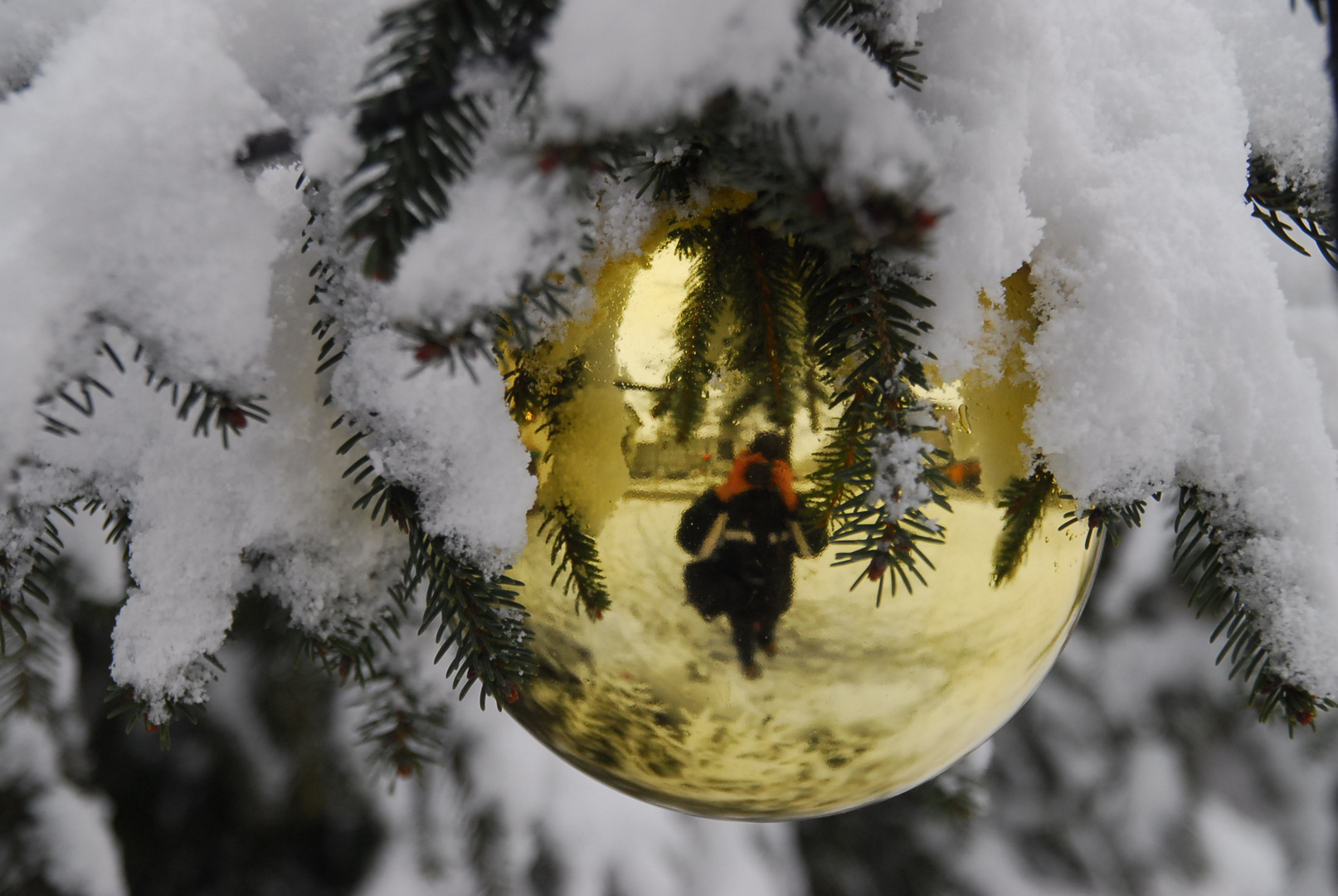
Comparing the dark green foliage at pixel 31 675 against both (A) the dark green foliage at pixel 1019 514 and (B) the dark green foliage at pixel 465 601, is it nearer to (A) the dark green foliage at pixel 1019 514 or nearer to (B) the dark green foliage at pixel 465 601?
(B) the dark green foliage at pixel 465 601

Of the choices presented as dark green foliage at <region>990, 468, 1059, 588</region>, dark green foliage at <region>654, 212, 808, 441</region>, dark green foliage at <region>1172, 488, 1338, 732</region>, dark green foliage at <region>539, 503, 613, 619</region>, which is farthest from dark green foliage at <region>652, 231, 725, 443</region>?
dark green foliage at <region>1172, 488, 1338, 732</region>

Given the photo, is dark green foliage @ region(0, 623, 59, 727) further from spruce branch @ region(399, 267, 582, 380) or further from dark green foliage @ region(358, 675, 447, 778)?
spruce branch @ region(399, 267, 582, 380)

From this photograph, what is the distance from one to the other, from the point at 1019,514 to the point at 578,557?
29 cm

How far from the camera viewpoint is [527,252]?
1.14 ft

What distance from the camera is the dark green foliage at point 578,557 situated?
1.82ft

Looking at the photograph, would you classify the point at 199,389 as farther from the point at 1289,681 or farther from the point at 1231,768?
the point at 1231,768

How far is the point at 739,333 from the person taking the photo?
50cm

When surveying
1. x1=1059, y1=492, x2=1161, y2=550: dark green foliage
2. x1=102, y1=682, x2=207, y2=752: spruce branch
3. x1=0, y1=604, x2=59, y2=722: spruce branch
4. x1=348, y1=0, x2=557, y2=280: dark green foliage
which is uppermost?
x1=0, y1=604, x2=59, y2=722: spruce branch

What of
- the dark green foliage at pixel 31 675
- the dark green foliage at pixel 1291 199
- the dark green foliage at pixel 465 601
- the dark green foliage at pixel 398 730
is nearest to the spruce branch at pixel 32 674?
the dark green foliage at pixel 31 675

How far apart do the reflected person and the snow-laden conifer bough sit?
0.18 feet

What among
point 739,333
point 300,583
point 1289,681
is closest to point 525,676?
point 300,583

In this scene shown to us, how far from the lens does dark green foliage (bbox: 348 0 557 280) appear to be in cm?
32

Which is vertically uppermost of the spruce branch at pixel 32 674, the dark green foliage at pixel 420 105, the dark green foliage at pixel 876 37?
the dark green foliage at pixel 876 37

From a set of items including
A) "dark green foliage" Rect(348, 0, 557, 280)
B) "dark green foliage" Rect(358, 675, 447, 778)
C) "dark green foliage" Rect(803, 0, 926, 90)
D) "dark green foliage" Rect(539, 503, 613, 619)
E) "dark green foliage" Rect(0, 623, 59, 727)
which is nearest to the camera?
"dark green foliage" Rect(348, 0, 557, 280)
